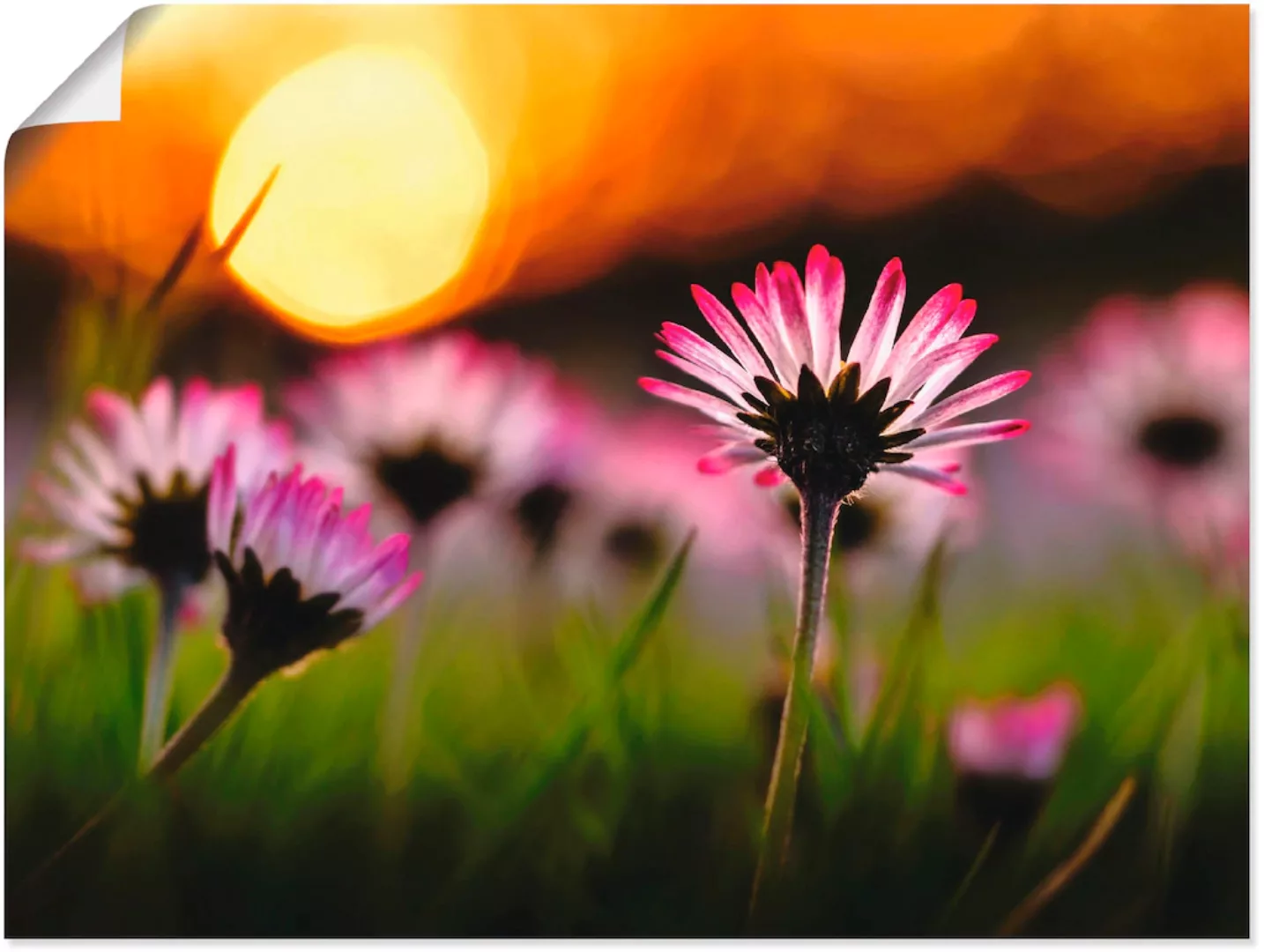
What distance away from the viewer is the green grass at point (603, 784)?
795 mm

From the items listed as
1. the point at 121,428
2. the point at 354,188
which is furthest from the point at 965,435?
the point at 121,428

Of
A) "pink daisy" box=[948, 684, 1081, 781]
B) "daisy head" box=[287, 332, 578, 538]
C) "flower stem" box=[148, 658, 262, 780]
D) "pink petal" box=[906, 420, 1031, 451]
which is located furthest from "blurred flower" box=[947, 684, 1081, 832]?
"flower stem" box=[148, 658, 262, 780]

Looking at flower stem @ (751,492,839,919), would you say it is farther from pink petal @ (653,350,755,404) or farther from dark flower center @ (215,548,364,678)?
dark flower center @ (215,548,364,678)

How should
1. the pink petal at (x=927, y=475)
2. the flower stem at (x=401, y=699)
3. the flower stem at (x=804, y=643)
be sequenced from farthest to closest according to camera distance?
the flower stem at (x=401, y=699), the pink petal at (x=927, y=475), the flower stem at (x=804, y=643)

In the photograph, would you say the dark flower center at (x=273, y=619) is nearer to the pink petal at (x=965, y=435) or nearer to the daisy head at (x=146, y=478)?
the daisy head at (x=146, y=478)

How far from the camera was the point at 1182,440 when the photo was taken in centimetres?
83

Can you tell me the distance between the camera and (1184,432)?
83 centimetres

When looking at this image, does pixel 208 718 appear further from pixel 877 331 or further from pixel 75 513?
pixel 877 331

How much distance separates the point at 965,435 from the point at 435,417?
14.2 inches

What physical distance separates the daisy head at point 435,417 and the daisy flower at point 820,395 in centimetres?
13

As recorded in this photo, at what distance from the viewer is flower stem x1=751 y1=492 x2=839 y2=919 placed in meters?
0.60

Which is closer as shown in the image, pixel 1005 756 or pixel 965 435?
pixel 965 435

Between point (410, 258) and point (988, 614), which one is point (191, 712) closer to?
point (410, 258)

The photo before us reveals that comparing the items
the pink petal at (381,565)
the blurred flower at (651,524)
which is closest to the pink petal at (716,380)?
the blurred flower at (651,524)
